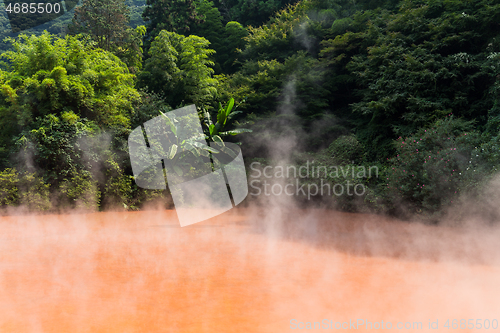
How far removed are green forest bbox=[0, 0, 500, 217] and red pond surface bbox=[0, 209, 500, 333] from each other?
1328 mm

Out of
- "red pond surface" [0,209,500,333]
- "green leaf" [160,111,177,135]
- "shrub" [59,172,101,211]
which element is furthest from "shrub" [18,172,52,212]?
"green leaf" [160,111,177,135]

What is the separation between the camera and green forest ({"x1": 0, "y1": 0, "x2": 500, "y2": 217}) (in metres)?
7.12

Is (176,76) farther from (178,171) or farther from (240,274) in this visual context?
(240,274)

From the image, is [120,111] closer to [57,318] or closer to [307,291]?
[57,318]

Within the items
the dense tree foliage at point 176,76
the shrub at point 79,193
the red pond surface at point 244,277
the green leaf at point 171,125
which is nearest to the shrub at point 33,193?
the shrub at point 79,193

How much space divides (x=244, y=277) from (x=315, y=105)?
8.13 m

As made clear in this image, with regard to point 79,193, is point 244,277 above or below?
above

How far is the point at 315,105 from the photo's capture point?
437 inches

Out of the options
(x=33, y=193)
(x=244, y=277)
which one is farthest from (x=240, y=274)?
(x=33, y=193)

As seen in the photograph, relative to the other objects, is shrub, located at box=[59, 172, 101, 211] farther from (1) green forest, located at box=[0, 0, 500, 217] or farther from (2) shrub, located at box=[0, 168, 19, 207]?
(2) shrub, located at box=[0, 168, 19, 207]

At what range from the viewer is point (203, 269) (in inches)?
175

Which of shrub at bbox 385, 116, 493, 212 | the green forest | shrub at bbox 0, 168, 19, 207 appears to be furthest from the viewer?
shrub at bbox 0, 168, 19, 207

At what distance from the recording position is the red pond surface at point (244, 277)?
3.14 metres

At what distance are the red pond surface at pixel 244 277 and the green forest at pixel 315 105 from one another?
1328 millimetres
